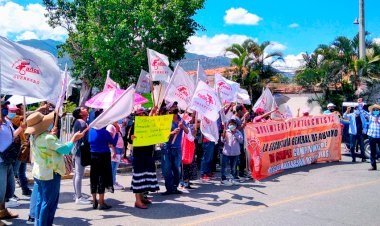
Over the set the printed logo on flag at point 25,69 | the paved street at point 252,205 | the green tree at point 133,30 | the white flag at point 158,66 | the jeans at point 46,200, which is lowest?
the paved street at point 252,205

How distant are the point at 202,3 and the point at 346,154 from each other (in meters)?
7.73

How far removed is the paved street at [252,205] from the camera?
615 cm

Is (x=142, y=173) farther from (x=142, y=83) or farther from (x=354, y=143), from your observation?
(x=354, y=143)

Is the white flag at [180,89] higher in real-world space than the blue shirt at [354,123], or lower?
higher

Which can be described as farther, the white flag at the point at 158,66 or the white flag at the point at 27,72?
the white flag at the point at 158,66

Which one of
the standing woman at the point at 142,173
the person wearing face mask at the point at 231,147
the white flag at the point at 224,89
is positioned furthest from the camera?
the white flag at the point at 224,89

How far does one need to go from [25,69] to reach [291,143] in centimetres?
767

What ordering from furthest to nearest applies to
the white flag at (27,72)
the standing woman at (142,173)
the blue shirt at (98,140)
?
1. the standing woman at (142,173)
2. the blue shirt at (98,140)
3. the white flag at (27,72)

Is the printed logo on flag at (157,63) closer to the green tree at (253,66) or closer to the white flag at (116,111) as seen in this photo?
the white flag at (116,111)

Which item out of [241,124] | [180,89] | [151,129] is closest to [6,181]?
[151,129]

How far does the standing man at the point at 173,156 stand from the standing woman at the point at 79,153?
5.38ft

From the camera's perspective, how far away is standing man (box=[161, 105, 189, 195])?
314 inches

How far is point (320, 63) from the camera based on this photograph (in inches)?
882

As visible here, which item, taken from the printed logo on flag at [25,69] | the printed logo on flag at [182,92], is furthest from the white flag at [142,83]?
the printed logo on flag at [25,69]
